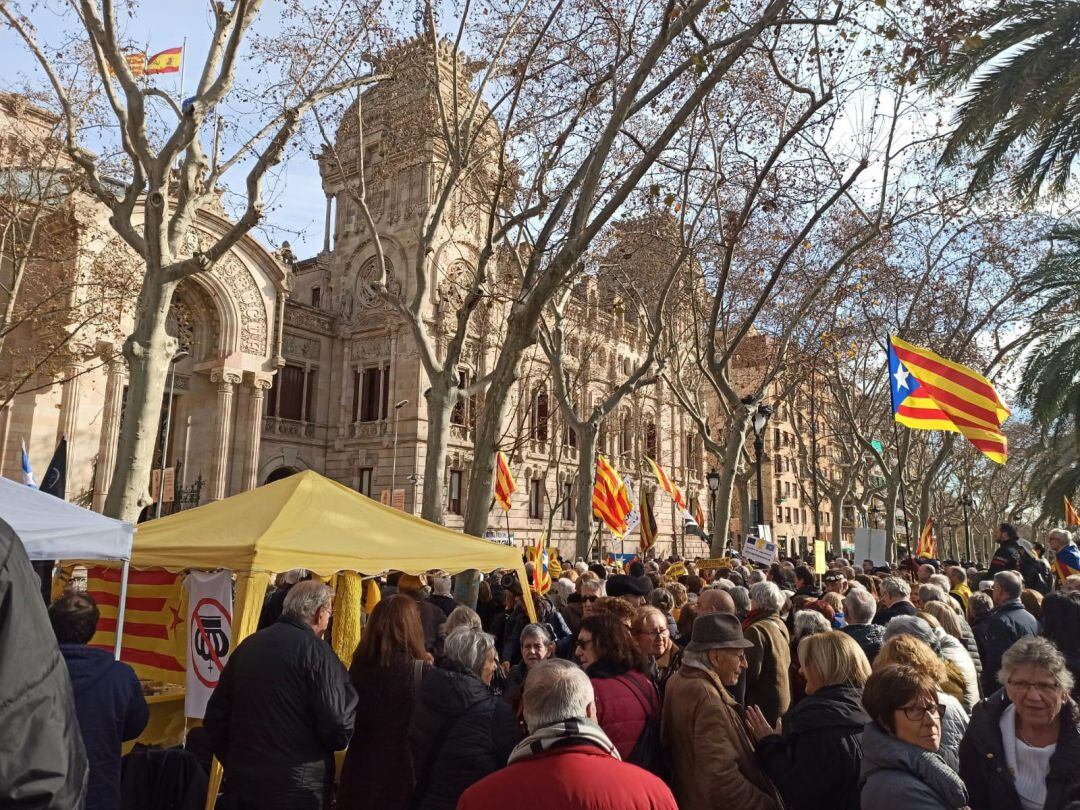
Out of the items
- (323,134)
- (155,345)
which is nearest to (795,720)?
(155,345)

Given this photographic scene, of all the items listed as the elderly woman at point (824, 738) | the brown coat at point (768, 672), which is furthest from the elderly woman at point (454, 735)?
the brown coat at point (768, 672)

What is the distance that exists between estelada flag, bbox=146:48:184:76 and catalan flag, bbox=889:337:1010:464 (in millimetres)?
15337

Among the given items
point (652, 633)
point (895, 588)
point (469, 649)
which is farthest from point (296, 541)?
point (895, 588)

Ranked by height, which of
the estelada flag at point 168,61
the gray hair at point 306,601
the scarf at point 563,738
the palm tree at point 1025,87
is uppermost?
the estelada flag at point 168,61

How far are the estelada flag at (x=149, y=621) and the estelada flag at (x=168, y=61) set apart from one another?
1309 cm

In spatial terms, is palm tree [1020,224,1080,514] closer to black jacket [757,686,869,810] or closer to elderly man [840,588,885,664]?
elderly man [840,588,885,664]

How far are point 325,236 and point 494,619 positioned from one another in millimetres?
29163

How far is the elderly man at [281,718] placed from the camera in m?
3.70

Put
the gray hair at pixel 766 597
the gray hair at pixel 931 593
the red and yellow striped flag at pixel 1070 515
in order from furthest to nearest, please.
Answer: the red and yellow striped flag at pixel 1070 515 → the gray hair at pixel 931 593 → the gray hair at pixel 766 597

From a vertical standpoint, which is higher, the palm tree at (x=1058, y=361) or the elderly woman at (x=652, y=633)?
the palm tree at (x=1058, y=361)

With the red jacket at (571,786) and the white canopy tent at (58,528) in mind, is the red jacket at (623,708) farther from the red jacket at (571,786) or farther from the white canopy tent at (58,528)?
the white canopy tent at (58,528)

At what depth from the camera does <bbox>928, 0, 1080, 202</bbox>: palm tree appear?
11398mm

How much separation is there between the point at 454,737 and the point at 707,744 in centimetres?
117

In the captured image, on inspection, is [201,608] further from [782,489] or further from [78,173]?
[782,489]
